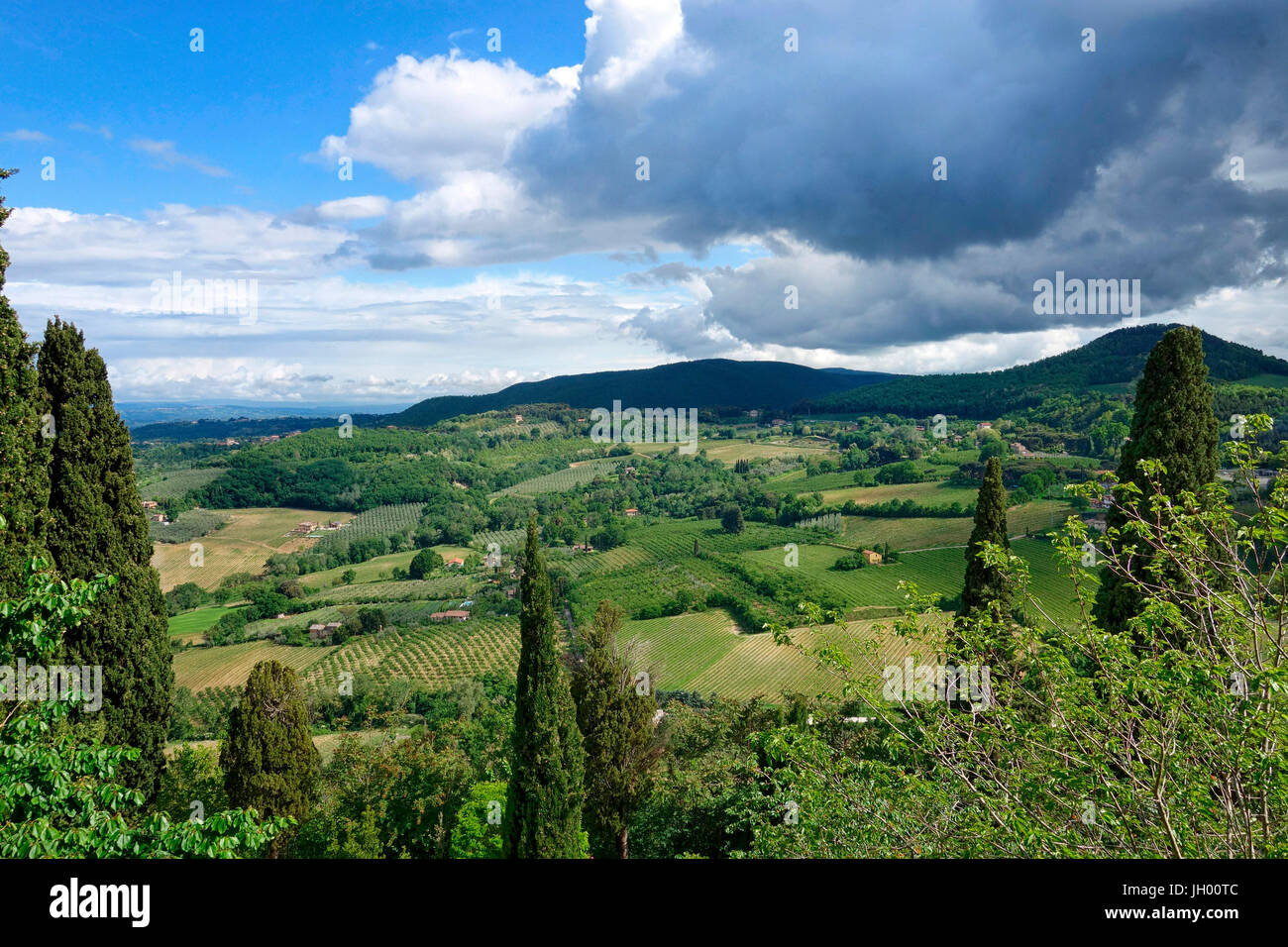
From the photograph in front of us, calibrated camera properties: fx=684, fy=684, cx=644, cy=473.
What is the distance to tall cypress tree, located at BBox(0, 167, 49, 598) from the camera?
8.61 meters

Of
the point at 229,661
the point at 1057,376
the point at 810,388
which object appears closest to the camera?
the point at 229,661

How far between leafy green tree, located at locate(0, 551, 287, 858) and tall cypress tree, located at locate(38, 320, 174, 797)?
7.24m

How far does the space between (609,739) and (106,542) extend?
11.6m

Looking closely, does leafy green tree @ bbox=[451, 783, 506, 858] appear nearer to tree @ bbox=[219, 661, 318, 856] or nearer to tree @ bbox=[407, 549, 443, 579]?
tree @ bbox=[219, 661, 318, 856]

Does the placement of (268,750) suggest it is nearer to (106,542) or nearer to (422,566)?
(106,542)

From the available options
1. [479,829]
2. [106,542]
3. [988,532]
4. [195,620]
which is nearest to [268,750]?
[479,829]

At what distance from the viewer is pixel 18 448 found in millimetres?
8969

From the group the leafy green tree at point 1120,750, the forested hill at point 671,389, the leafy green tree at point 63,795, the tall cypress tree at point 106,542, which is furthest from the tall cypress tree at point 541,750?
the forested hill at point 671,389

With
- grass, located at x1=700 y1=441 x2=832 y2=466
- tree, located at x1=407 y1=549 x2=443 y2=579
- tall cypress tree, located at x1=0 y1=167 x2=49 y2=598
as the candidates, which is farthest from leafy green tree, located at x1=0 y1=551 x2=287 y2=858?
grass, located at x1=700 y1=441 x2=832 y2=466

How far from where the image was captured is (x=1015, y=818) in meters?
4.72

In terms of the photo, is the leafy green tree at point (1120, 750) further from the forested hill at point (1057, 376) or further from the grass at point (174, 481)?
the grass at point (174, 481)

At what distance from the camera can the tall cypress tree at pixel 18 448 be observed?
8609mm

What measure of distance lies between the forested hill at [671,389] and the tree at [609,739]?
13993 centimetres

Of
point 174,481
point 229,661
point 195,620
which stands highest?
point 174,481
